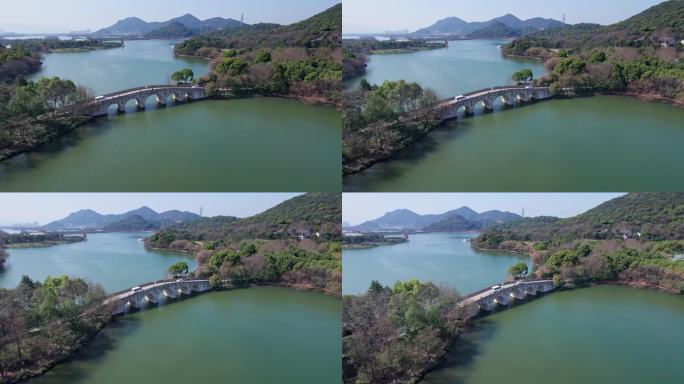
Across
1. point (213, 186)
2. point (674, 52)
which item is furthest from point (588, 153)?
point (213, 186)

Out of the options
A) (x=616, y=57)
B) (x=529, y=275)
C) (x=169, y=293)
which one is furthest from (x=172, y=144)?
(x=616, y=57)

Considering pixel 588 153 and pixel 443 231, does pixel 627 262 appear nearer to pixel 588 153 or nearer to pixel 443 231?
pixel 588 153

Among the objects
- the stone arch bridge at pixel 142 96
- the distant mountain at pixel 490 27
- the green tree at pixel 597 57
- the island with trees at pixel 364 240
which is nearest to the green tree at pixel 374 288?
the island with trees at pixel 364 240

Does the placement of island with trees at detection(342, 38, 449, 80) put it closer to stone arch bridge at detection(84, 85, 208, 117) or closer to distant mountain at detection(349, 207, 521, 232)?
distant mountain at detection(349, 207, 521, 232)

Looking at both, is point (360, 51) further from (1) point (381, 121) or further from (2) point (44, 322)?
(2) point (44, 322)

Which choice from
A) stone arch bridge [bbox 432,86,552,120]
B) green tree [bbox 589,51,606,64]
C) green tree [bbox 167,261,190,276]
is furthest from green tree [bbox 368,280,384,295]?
green tree [bbox 589,51,606,64]
